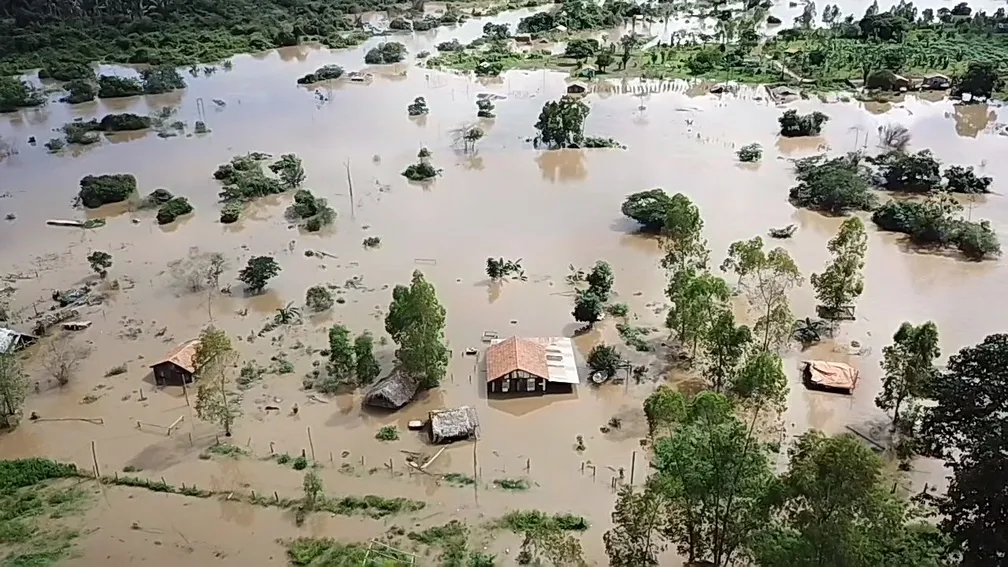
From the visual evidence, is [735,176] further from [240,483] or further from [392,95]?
[240,483]

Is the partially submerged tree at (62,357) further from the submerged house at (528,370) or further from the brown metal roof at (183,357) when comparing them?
the submerged house at (528,370)

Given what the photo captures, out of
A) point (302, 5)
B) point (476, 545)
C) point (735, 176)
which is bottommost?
point (476, 545)

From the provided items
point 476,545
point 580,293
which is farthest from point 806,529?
point 580,293

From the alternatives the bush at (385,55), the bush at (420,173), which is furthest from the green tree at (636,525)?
the bush at (385,55)

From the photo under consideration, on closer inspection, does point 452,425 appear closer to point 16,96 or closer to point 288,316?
point 288,316

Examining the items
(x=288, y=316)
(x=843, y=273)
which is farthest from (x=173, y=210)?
(x=843, y=273)

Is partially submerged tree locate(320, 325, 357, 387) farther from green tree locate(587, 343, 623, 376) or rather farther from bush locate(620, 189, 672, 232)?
bush locate(620, 189, 672, 232)
